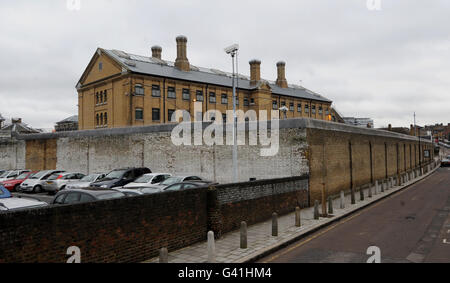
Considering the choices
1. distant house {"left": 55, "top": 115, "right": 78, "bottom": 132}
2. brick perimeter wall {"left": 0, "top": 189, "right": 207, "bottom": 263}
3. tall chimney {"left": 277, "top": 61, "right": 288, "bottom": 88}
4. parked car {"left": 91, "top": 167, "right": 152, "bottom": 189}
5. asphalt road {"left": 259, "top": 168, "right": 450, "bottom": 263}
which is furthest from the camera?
tall chimney {"left": 277, "top": 61, "right": 288, "bottom": 88}

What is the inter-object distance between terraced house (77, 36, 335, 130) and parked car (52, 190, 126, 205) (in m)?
29.3

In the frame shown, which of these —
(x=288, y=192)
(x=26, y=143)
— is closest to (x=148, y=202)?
(x=288, y=192)

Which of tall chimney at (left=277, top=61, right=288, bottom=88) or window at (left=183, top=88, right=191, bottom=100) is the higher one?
tall chimney at (left=277, top=61, right=288, bottom=88)

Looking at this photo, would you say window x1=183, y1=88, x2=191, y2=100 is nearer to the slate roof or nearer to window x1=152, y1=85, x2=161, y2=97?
the slate roof

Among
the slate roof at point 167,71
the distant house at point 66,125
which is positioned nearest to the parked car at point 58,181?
the slate roof at point 167,71

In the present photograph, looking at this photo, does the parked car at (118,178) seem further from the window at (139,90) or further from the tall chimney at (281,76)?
the tall chimney at (281,76)

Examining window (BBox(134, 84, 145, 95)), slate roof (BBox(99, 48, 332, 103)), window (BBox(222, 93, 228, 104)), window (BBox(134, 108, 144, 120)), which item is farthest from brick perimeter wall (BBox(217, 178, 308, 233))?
window (BBox(222, 93, 228, 104))

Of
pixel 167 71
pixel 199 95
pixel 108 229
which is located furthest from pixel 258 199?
pixel 167 71

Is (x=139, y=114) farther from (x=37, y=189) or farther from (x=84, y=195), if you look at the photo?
(x=84, y=195)

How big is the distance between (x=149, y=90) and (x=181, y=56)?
10.9 m

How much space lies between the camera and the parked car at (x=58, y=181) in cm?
2277

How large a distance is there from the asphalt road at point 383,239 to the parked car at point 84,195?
530 centimetres

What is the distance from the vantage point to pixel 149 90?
4269 centimetres

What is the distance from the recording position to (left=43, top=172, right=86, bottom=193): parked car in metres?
22.8
